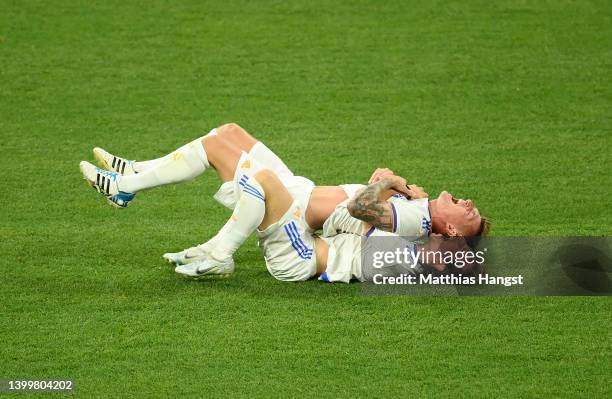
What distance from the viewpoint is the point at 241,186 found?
5879mm

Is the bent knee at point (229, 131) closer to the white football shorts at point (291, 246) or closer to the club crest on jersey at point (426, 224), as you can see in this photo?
the white football shorts at point (291, 246)

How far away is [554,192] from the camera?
23.6ft

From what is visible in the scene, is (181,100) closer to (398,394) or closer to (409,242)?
(409,242)

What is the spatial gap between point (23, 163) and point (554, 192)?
348 cm

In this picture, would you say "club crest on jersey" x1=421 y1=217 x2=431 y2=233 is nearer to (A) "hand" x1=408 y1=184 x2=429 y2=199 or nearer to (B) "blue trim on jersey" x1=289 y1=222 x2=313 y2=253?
(A) "hand" x1=408 y1=184 x2=429 y2=199

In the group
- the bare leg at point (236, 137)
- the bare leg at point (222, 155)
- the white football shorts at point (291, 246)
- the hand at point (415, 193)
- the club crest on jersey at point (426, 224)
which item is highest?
the bare leg at point (236, 137)

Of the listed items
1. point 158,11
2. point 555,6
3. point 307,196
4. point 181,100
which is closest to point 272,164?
point 307,196

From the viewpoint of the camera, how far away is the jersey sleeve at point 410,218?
5840 mm

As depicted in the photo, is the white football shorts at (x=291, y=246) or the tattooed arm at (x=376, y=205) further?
the white football shorts at (x=291, y=246)

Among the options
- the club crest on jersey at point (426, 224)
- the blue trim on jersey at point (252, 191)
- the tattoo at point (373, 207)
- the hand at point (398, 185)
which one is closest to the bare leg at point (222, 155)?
the blue trim on jersey at point (252, 191)

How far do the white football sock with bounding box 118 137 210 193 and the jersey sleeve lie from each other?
1.07 meters

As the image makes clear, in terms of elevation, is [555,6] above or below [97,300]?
above

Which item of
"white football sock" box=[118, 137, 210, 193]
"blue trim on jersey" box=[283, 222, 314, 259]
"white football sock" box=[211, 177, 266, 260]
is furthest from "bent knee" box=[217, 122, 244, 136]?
"blue trim on jersey" box=[283, 222, 314, 259]

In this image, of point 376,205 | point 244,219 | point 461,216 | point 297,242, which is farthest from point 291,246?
point 461,216
